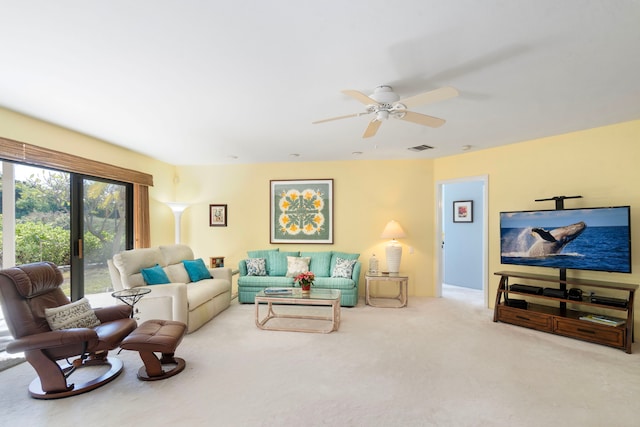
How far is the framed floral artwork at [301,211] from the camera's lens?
598 cm

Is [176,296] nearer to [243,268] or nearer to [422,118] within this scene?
[243,268]

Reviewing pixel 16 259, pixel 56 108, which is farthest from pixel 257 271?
pixel 56 108

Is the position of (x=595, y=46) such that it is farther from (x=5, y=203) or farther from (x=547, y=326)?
(x=5, y=203)

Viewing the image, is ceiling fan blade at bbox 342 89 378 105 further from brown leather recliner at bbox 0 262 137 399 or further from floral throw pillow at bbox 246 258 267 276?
floral throw pillow at bbox 246 258 267 276

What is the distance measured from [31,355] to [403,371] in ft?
9.86

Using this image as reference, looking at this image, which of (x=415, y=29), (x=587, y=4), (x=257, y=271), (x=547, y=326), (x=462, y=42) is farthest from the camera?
(x=257, y=271)

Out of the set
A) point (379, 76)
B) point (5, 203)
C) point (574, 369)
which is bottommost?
point (574, 369)

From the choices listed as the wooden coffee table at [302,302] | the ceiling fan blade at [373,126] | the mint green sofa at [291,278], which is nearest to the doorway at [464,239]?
the mint green sofa at [291,278]

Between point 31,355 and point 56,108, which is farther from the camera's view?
point 56,108

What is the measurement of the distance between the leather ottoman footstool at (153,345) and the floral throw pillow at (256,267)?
254 centimetres

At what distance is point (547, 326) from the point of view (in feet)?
12.3

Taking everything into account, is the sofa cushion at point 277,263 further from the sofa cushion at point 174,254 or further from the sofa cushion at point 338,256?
the sofa cushion at point 174,254

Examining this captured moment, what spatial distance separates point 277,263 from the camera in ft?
18.4

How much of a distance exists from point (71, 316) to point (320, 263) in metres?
3.56
